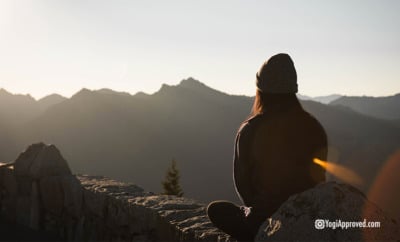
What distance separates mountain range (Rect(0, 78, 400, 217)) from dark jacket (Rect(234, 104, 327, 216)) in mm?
103863

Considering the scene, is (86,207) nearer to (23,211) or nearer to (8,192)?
(23,211)

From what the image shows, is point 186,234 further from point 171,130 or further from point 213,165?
point 171,130

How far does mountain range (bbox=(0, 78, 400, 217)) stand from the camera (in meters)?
117

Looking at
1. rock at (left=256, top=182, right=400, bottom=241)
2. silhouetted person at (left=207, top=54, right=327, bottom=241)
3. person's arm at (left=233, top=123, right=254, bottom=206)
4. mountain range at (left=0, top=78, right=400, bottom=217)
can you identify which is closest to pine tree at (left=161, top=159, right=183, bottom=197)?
person's arm at (left=233, top=123, right=254, bottom=206)

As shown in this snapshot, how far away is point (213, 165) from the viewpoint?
128m

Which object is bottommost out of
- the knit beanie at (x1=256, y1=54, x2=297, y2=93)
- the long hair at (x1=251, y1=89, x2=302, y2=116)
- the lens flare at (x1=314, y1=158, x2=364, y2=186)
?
the lens flare at (x1=314, y1=158, x2=364, y2=186)

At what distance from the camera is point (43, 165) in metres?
8.77

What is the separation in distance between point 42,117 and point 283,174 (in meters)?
149

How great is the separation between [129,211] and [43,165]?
10.2ft

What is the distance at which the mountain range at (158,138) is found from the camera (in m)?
117

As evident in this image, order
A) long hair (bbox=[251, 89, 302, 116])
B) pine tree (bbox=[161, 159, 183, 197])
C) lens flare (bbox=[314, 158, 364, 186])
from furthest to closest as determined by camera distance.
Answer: pine tree (bbox=[161, 159, 183, 197]) < long hair (bbox=[251, 89, 302, 116]) < lens flare (bbox=[314, 158, 364, 186])

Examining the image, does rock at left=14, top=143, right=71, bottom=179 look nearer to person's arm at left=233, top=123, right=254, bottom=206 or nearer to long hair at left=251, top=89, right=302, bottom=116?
person's arm at left=233, top=123, right=254, bottom=206

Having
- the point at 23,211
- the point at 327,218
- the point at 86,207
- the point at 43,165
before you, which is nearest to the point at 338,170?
the point at 327,218

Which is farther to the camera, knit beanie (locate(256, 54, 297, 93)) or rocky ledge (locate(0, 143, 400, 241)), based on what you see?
knit beanie (locate(256, 54, 297, 93))
